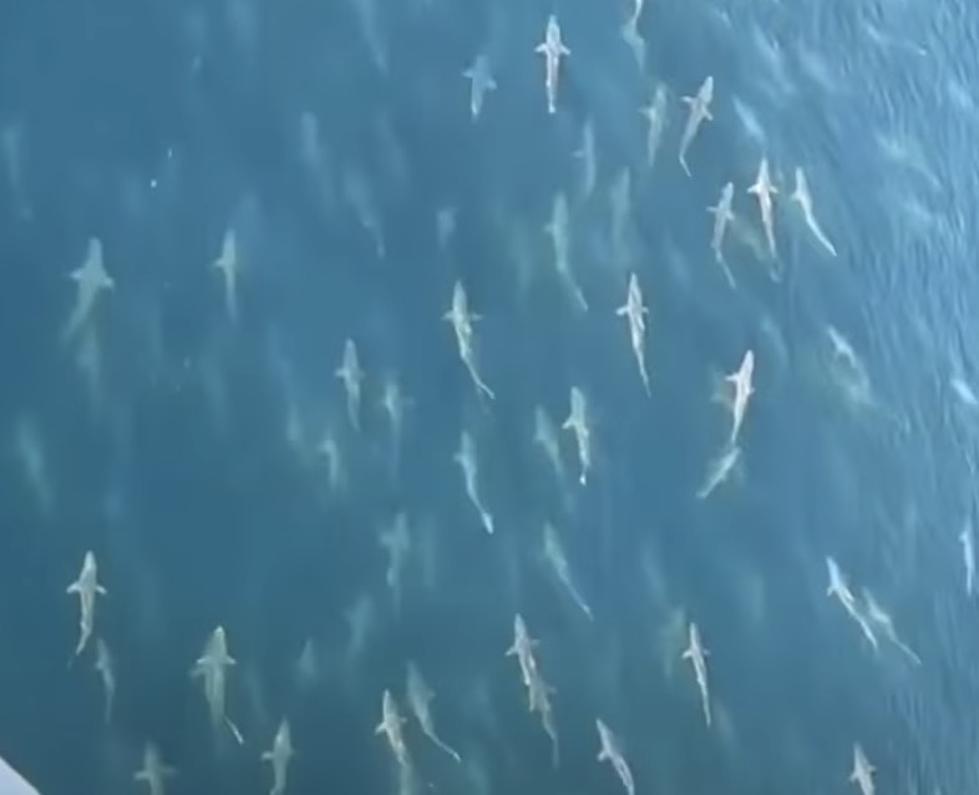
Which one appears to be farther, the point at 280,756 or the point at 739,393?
the point at 739,393

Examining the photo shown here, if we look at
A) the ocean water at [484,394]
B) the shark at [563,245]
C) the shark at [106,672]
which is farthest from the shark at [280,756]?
the shark at [563,245]

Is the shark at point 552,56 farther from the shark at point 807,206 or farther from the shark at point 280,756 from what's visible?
the shark at point 280,756

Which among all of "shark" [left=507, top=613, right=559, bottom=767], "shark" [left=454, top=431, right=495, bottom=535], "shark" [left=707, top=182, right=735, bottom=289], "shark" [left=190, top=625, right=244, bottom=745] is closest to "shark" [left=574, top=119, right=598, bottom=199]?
"shark" [left=707, top=182, right=735, bottom=289]

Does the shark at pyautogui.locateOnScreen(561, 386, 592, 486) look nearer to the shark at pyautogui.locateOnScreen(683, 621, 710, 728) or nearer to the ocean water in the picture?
the ocean water

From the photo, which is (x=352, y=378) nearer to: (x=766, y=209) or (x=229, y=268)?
(x=229, y=268)

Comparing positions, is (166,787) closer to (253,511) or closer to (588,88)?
(253,511)

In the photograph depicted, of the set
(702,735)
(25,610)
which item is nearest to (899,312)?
(702,735)

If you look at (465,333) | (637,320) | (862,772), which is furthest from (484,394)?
(862,772)

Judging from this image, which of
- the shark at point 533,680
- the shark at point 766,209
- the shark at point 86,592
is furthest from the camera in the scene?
the shark at point 766,209
